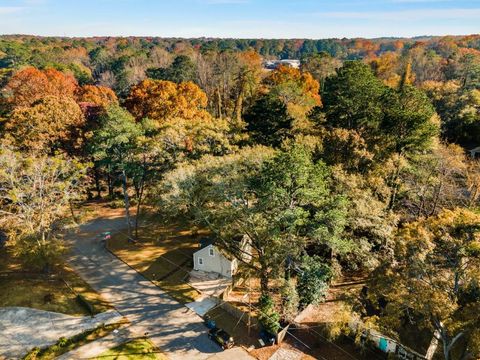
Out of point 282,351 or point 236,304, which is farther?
point 236,304

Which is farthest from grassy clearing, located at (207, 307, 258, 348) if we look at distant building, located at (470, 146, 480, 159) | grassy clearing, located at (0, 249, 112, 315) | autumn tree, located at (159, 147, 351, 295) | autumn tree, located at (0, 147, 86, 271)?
distant building, located at (470, 146, 480, 159)

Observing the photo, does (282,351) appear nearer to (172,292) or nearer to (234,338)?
(234,338)

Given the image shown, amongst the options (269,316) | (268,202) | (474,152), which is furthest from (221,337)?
(474,152)

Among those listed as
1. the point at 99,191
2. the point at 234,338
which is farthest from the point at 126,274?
the point at 99,191

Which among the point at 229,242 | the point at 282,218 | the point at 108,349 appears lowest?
the point at 108,349

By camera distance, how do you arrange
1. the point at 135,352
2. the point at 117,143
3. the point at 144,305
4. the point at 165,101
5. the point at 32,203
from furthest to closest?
the point at 165,101 < the point at 117,143 < the point at 32,203 < the point at 144,305 < the point at 135,352

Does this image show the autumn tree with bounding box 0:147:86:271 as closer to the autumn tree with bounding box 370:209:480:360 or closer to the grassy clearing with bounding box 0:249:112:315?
the grassy clearing with bounding box 0:249:112:315

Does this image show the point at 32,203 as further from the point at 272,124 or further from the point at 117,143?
the point at 272,124

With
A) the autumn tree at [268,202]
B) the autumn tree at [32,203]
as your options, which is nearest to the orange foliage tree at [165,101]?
the autumn tree at [32,203]
